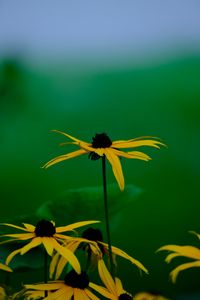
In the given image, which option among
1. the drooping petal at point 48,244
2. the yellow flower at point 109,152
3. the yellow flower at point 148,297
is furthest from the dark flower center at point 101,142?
the yellow flower at point 148,297

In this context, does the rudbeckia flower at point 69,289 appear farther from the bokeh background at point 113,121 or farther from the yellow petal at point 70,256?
the bokeh background at point 113,121

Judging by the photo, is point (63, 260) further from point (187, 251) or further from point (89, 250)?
point (187, 251)

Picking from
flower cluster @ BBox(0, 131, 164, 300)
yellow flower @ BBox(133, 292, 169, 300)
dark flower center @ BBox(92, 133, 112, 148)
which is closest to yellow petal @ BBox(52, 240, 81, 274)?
flower cluster @ BBox(0, 131, 164, 300)

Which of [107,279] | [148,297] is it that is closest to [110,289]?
[107,279]

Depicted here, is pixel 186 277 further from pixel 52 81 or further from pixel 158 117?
pixel 52 81

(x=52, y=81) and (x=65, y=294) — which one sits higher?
(x=52, y=81)

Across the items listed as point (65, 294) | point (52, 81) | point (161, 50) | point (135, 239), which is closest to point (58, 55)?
point (52, 81)

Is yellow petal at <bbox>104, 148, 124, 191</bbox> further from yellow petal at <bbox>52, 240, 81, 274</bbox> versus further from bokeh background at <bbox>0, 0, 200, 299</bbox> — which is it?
bokeh background at <bbox>0, 0, 200, 299</bbox>

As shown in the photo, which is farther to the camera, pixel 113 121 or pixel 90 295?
pixel 113 121
